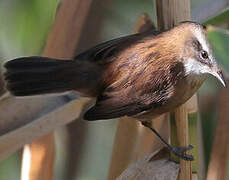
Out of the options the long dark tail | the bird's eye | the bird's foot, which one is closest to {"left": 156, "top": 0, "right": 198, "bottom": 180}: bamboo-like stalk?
the bird's foot

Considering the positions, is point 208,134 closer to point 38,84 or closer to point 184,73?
point 184,73

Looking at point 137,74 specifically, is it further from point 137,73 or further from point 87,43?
point 87,43

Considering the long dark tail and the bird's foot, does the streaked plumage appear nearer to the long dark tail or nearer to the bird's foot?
the long dark tail

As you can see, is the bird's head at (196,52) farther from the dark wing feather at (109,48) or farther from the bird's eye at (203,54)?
the dark wing feather at (109,48)

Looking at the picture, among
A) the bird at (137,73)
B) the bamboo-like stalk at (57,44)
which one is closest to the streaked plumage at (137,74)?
the bird at (137,73)

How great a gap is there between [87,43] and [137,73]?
0.82m

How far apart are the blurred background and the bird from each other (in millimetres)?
148

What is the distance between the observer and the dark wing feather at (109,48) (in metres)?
1.87

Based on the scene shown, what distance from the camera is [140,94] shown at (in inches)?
71.6

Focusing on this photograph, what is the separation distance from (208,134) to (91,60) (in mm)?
669

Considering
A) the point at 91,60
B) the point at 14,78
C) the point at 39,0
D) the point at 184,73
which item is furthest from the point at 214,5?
the point at 14,78

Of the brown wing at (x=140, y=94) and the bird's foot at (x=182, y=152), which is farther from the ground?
the brown wing at (x=140, y=94)

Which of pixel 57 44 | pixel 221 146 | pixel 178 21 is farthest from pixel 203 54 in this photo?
pixel 57 44

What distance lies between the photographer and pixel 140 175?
1651mm
